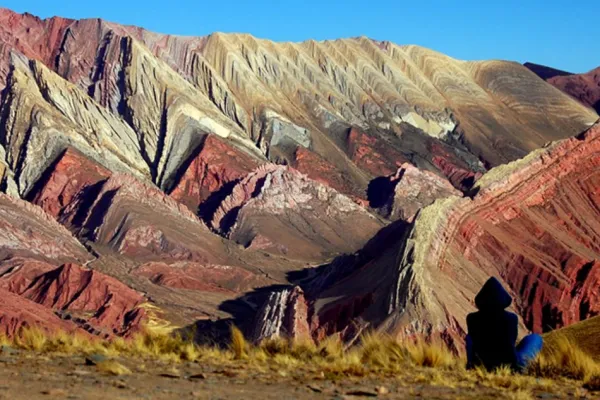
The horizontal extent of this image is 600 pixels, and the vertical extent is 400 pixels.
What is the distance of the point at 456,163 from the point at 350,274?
100183mm

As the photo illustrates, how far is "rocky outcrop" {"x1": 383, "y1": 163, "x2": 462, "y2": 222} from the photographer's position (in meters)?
120

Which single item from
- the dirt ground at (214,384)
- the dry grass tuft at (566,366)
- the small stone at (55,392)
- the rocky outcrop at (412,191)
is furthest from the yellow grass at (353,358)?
the rocky outcrop at (412,191)

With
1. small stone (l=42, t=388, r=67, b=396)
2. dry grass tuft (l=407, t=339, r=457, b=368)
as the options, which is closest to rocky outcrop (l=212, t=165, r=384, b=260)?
dry grass tuft (l=407, t=339, r=457, b=368)

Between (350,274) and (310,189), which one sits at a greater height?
(310,189)

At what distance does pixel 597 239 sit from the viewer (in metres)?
54.0

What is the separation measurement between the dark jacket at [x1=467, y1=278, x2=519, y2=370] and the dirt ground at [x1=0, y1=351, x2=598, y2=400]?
704mm

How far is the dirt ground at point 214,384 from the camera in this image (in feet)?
32.8

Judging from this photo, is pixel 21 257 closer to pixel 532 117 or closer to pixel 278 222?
pixel 278 222

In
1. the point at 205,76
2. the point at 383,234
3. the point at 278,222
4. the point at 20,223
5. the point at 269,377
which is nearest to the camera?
the point at 269,377

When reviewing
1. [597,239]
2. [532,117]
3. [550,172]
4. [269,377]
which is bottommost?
[269,377]

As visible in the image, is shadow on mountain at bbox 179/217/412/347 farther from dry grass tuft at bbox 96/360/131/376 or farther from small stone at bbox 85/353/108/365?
dry grass tuft at bbox 96/360/131/376

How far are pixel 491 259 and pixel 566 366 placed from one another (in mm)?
35359

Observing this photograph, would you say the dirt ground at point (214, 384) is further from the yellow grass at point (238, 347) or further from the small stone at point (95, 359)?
the yellow grass at point (238, 347)

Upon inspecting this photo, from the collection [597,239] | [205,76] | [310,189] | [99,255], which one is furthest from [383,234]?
[205,76]
